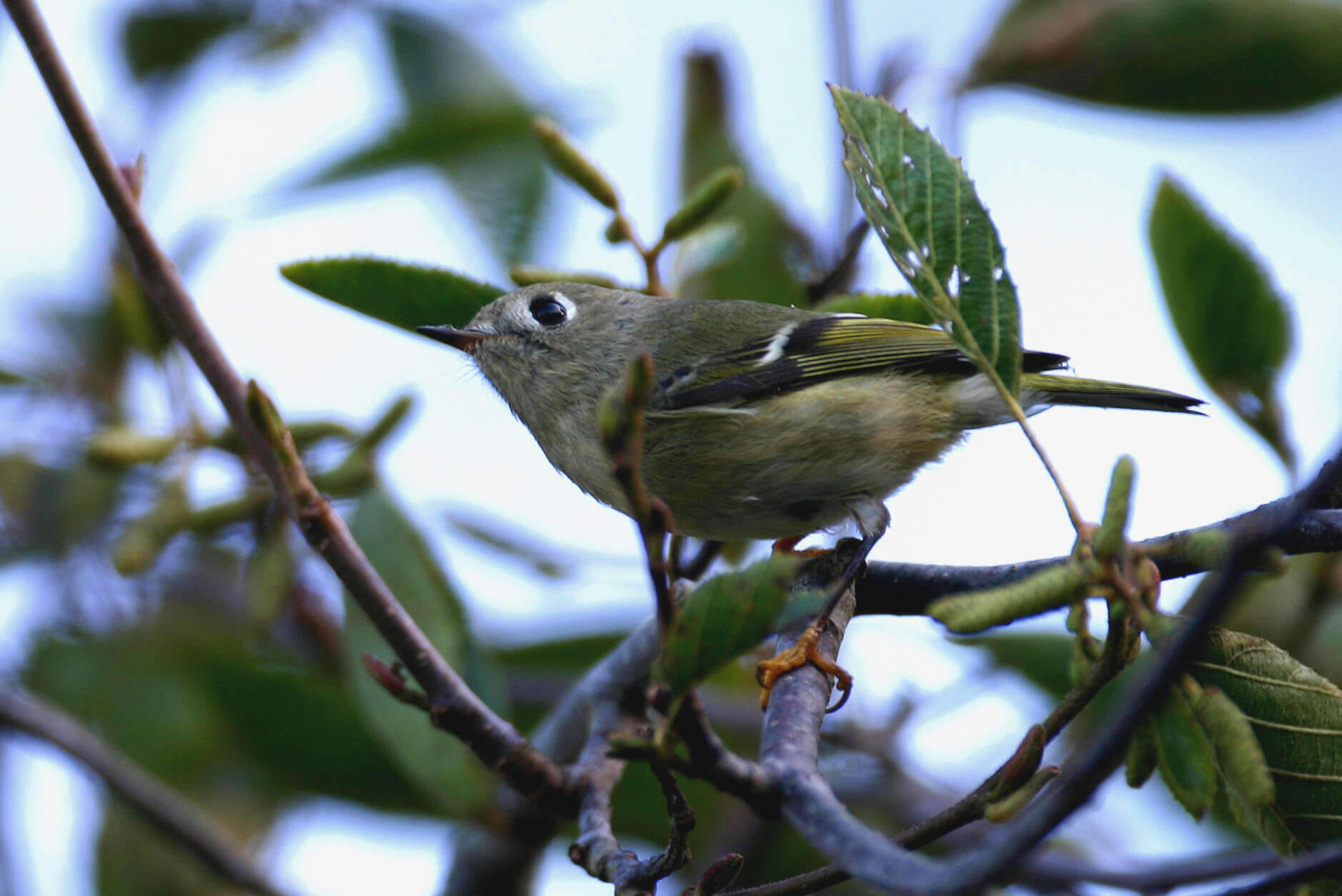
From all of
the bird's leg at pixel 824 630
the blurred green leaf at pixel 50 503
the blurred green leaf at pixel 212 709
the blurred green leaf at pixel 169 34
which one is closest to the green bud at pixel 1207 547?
the bird's leg at pixel 824 630

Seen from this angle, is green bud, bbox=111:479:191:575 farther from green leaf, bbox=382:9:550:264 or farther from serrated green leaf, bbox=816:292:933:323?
serrated green leaf, bbox=816:292:933:323

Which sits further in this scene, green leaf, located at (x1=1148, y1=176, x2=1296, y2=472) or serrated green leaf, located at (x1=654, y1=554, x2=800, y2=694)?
green leaf, located at (x1=1148, y1=176, x2=1296, y2=472)

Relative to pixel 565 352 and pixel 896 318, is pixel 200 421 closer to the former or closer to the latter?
pixel 565 352

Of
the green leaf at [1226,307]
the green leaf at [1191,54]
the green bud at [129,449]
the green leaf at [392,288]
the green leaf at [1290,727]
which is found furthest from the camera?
the green leaf at [1191,54]

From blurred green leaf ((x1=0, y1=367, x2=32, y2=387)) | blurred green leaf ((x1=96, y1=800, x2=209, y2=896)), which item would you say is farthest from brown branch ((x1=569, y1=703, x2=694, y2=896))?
blurred green leaf ((x1=0, y1=367, x2=32, y2=387))

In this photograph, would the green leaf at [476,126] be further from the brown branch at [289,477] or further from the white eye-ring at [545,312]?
the brown branch at [289,477]

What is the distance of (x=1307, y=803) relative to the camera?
1.00 m

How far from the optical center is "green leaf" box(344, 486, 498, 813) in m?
1.64

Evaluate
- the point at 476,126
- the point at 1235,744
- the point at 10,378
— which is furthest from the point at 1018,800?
the point at 10,378

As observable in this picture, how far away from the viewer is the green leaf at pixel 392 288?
1.49m

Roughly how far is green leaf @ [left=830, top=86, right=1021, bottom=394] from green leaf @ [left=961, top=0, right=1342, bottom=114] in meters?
1.25

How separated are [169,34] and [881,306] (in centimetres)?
171

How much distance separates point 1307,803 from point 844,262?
3.33ft

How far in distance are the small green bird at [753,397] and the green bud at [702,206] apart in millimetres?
316
